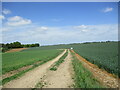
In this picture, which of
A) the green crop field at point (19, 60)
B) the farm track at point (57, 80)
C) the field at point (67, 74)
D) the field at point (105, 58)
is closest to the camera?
the farm track at point (57, 80)

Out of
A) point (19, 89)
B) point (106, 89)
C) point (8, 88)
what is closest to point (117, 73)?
point (106, 89)

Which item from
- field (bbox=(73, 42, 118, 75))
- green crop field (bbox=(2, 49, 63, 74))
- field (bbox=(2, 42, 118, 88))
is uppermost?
field (bbox=(73, 42, 118, 75))

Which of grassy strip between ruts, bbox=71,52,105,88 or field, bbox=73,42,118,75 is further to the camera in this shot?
field, bbox=73,42,118,75

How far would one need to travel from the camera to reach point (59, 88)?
24.3ft

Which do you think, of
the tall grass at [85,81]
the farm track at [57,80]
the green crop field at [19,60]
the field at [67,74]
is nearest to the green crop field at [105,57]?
the field at [67,74]

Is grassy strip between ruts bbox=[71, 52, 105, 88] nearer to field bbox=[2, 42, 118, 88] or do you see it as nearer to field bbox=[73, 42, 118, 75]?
field bbox=[2, 42, 118, 88]

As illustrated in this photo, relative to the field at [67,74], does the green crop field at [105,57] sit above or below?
above

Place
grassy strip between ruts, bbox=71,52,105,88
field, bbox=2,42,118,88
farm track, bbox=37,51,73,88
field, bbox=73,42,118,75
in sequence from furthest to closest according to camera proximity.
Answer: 1. field, bbox=73,42,118,75
2. field, bbox=2,42,118,88
3. farm track, bbox=37,51,73,88
4. grassy strip between ruts, bbox=71,52,105,88

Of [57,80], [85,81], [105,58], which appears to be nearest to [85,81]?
[85,81]

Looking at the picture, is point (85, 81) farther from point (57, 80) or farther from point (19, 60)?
point (19, 60)

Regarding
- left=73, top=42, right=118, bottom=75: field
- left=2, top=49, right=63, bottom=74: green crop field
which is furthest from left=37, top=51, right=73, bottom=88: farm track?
left=2, top=49, right=63, bottom=74: green crop field

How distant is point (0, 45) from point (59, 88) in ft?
330

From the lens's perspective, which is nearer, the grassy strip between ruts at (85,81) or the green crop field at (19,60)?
the grassy strip between ruts at (85,81)

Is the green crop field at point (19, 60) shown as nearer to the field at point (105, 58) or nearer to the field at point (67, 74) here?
the field at point (67, 74)
